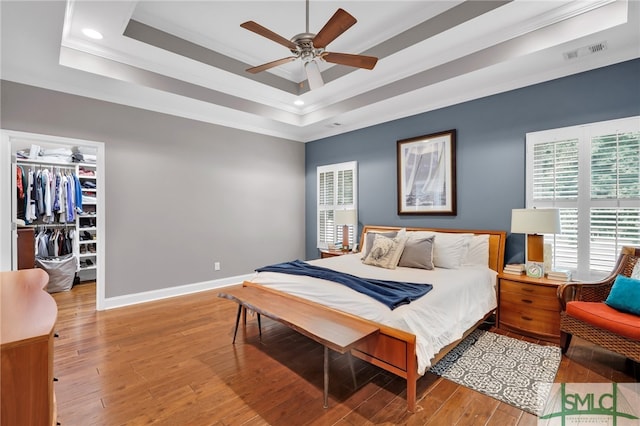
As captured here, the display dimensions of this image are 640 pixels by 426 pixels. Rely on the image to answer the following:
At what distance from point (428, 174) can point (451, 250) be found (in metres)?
1.26

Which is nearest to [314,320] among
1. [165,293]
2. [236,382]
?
[236,382]

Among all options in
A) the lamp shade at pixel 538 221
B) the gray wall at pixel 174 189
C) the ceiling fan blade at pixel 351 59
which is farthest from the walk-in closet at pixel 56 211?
the lamp shade at pixel 538 221

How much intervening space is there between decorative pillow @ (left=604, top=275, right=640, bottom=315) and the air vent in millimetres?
2084

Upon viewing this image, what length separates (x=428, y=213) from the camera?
4.40 m

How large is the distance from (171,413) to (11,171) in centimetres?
362

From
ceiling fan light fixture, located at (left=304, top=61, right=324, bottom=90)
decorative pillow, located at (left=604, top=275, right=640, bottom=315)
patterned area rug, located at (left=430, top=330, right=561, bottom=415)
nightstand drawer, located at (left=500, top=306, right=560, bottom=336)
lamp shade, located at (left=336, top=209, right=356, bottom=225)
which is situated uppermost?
ceiling fan light fixture, located at (left=304, top=61, right=324, bottom=90)

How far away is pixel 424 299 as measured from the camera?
238 cm

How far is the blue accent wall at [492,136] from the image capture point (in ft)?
9.95

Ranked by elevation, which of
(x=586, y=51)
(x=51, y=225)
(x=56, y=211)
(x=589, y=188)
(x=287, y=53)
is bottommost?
(x=51, y=225)

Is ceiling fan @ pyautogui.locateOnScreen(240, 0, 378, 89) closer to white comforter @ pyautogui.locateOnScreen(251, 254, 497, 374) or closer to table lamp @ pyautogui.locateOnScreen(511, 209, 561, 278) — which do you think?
white comforter @ pyautogui.locateOnScreen(251, 254, 497, 374)

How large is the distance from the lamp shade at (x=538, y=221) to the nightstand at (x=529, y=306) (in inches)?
20.2

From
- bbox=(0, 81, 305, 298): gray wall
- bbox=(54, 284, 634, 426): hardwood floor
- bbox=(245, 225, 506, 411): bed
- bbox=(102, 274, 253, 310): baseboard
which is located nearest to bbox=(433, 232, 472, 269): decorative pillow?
bbox=(245, 225, 506, 411): bed

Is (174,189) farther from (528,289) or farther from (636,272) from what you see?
(636,272)

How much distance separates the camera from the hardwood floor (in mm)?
1941
